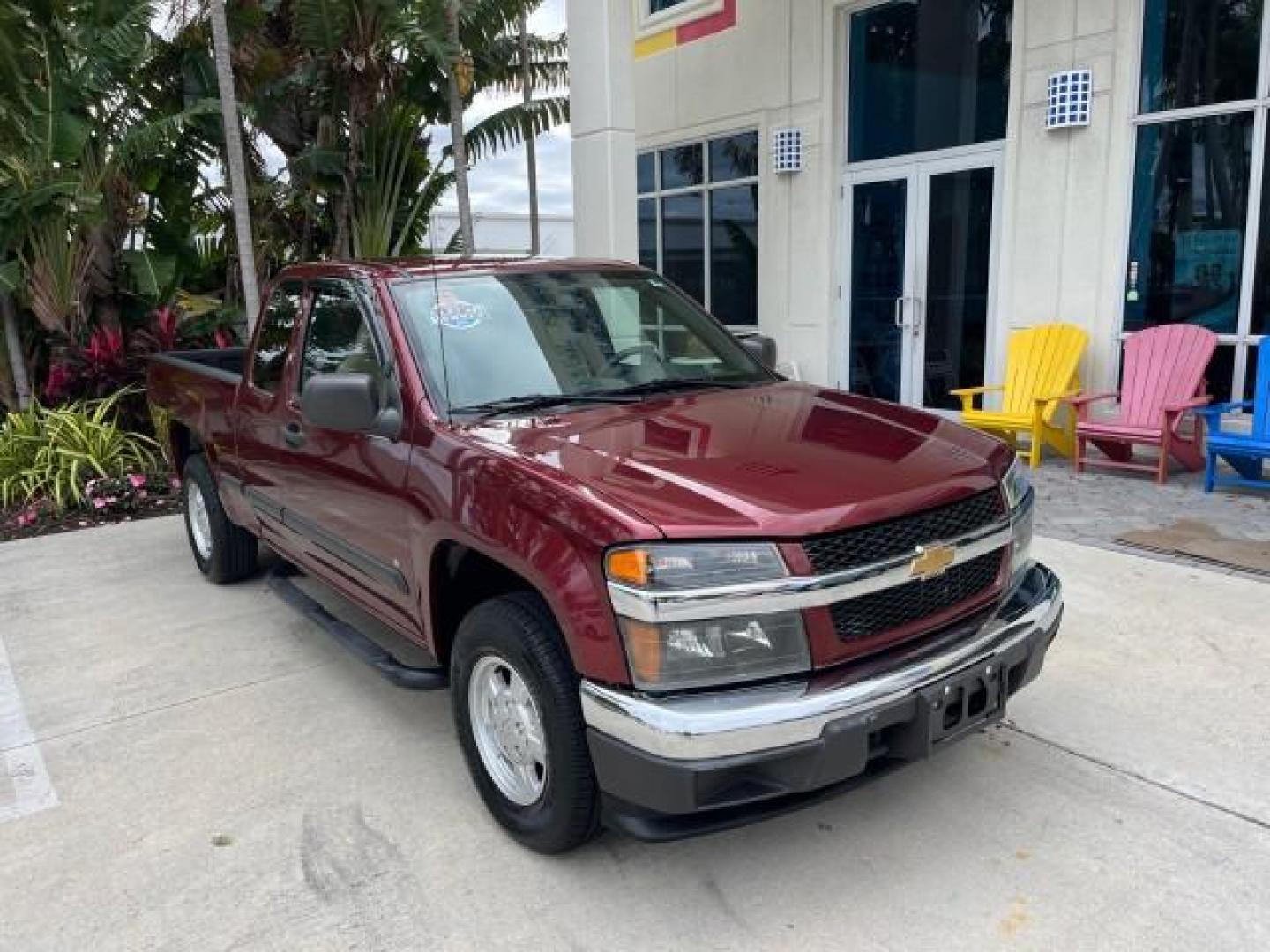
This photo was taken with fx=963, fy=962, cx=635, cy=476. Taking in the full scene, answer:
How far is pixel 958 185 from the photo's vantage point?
30.2 feet

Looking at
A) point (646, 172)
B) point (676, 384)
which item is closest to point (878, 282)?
point (646, 172)

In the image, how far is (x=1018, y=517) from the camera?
3162 millimetres

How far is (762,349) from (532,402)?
140 centimetres

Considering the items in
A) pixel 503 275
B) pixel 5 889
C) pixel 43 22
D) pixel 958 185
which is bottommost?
pixel 5 889

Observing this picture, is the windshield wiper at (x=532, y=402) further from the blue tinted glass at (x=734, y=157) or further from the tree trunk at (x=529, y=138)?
the blue tinted glass at (x=734, y=157)

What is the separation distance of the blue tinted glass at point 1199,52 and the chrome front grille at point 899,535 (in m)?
6.29

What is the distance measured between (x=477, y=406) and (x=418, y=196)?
29.4ft

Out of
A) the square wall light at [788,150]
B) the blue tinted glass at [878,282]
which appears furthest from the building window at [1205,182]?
the square wall light at [788,150]

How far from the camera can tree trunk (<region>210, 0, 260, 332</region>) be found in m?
8.15

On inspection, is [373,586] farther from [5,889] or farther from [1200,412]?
[1200,412]

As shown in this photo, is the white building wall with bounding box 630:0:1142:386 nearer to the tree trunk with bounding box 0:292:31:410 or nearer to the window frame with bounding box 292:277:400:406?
the window frame with bounding box 292:277:400:406

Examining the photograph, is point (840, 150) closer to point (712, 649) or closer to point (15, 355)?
point (15, 355)

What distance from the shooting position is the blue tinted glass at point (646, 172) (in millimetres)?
12836

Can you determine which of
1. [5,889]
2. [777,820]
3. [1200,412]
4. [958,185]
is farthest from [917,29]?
[5,889]
